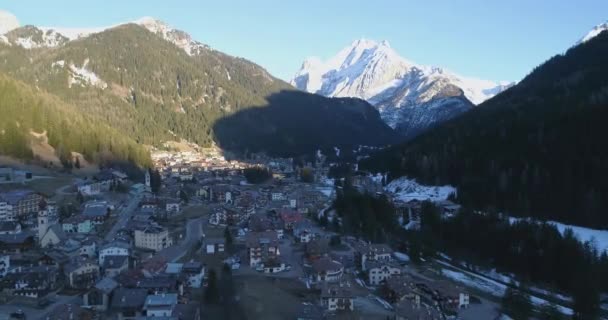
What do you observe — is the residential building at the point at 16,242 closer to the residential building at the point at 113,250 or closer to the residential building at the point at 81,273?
the residential building at the point at 113,250

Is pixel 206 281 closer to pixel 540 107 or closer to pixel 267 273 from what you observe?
pixel 267 273

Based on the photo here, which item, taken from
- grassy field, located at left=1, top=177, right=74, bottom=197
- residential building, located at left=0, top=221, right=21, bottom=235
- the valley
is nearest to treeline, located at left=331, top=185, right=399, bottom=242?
the valley

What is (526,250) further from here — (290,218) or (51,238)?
(51,238)

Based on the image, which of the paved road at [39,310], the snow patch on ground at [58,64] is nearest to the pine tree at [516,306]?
the paved road at [39,310]

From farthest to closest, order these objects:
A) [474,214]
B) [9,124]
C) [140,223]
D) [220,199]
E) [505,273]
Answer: [9,124], [220,199], [474,214], [140,223], [505,273]

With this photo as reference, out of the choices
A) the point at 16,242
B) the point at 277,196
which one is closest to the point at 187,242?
the point at 16,242

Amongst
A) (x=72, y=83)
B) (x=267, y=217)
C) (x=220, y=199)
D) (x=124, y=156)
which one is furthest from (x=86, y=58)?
(x=267, y=217)
